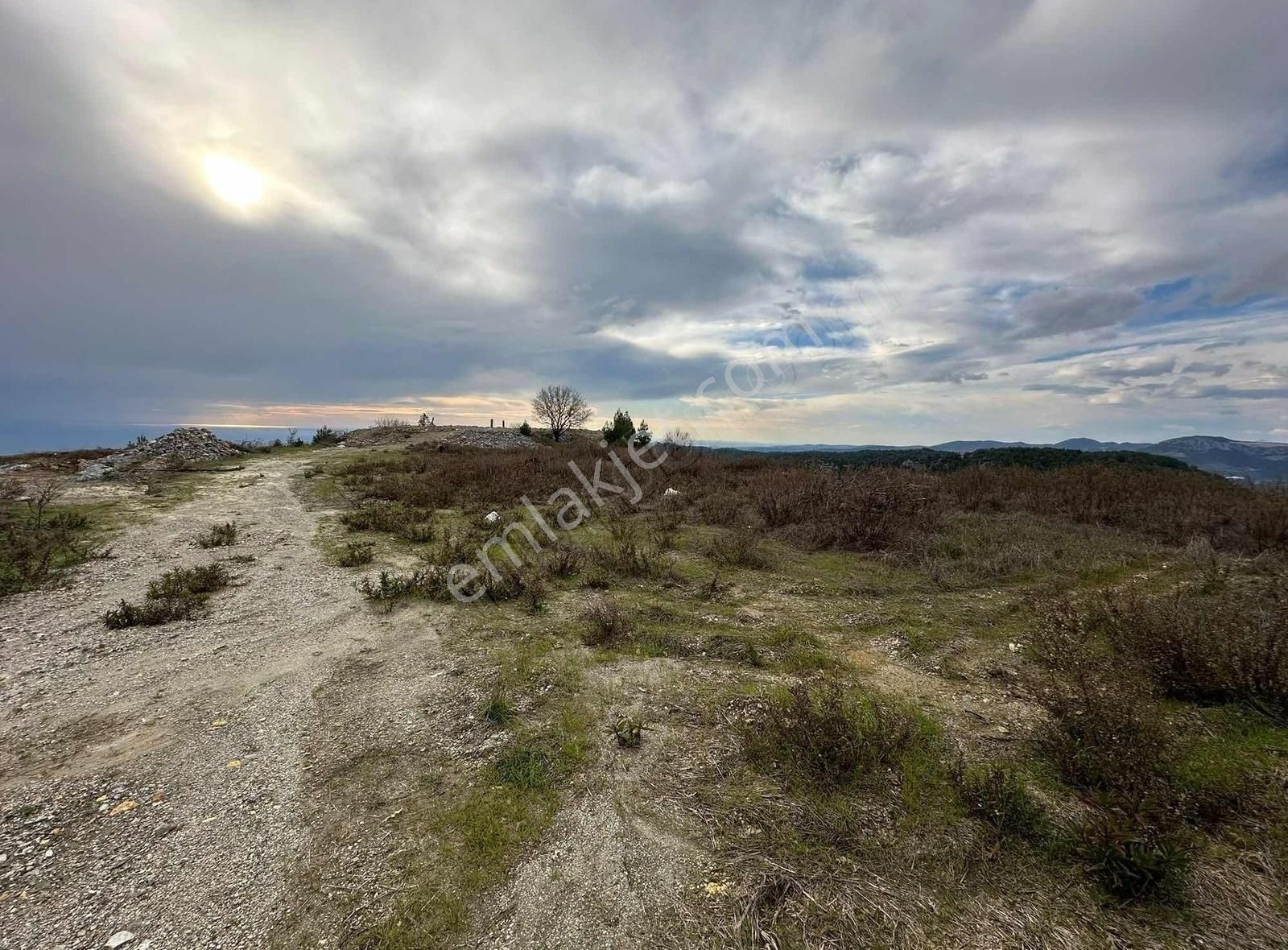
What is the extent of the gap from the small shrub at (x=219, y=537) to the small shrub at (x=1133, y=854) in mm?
13490

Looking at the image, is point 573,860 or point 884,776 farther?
point 884,776

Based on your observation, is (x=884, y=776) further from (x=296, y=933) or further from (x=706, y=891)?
(x=296, y=933)

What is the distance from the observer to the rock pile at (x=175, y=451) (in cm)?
2003

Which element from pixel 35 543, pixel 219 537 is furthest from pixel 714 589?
pixel 35 543

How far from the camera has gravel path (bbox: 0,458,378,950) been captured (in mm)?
2895

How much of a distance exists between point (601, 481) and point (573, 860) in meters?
16.9

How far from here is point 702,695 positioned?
5.15 m

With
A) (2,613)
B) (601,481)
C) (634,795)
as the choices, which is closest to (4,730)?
(2,613)

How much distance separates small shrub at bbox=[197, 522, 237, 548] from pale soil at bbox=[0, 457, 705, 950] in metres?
2.89

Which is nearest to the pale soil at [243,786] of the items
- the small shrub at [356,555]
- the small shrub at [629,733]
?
the small shrub at [629,733]

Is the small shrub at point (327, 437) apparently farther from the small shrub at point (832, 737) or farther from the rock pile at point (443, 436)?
the small shrub at point (832, 737)

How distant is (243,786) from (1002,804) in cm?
560

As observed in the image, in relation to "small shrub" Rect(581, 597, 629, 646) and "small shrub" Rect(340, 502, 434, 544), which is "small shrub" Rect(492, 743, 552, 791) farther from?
"small shrub" Rect(340, 502, 434, 544)

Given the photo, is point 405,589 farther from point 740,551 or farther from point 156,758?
point 740,551
